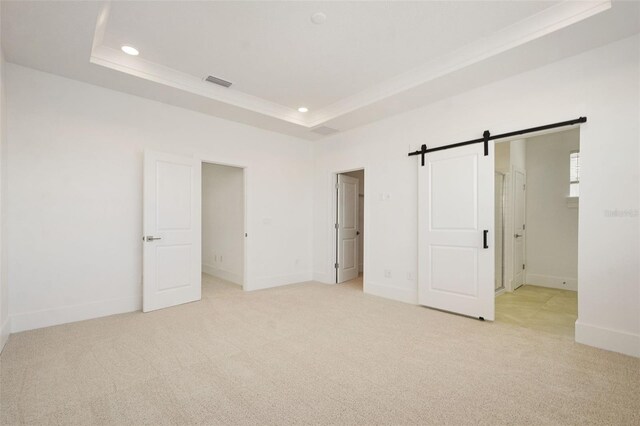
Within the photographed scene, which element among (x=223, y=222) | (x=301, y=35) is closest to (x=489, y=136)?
(x=301, y=35)

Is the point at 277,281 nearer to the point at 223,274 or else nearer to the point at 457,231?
the point at 223,274

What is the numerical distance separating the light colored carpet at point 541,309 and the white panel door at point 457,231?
18.9 inches

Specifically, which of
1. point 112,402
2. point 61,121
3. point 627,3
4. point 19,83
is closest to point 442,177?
point 627,3

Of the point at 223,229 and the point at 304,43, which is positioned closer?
the point at 304,43

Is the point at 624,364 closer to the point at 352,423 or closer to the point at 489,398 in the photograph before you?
the point at 489,398

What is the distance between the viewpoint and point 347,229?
20.1ft

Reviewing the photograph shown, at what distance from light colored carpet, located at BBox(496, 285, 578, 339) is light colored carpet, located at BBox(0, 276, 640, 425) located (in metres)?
0.28

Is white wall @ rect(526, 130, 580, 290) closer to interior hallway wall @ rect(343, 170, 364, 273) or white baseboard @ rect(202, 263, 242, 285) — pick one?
interior hallway wall @ rect(343, 170, 364, 273)

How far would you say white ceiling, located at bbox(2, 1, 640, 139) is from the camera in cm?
262

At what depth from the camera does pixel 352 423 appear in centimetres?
179

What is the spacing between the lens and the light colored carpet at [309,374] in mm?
1884

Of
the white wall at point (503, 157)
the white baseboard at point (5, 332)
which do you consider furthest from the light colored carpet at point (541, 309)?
the white baseboard at point (5, 332)

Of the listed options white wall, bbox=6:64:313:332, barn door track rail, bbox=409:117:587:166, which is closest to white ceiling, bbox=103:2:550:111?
white wall, bbox=6:64:313:332

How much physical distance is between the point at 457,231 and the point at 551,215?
3.00 m
